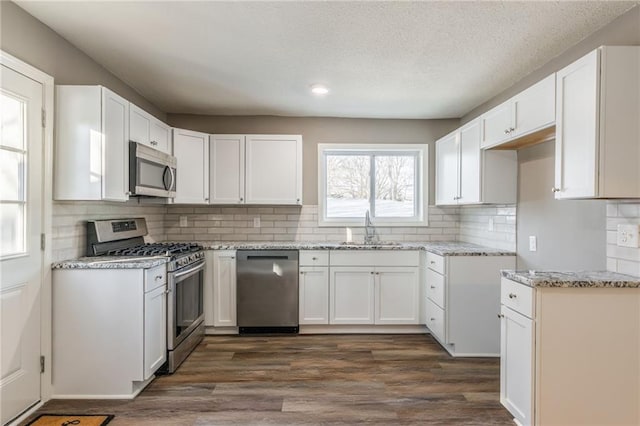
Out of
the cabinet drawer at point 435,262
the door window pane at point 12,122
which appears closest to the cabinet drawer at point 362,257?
the cabinet drawer at point 435,262

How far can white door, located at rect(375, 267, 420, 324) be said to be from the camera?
12.5ft

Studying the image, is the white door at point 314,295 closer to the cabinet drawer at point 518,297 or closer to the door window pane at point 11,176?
the cabinet drawer at point 518,297

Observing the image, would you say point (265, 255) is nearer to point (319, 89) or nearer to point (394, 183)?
point (319, 89)

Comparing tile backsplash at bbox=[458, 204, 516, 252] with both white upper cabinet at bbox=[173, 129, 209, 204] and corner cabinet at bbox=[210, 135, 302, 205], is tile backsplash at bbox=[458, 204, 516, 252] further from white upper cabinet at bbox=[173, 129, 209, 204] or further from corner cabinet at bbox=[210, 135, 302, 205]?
white upper cabinet at bbox=[173, 129, 209, 204]

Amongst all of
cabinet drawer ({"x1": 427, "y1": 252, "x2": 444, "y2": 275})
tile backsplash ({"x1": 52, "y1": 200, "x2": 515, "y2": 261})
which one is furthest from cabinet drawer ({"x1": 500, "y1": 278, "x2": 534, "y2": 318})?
tile backsplash ({"x1": 52, "y1": 200, "x2": 515, "y2": 261})

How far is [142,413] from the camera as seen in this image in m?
2.31

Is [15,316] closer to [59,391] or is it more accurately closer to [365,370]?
[59,391]

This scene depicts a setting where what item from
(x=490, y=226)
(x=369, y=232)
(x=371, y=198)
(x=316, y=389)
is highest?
(x=371, y=198)

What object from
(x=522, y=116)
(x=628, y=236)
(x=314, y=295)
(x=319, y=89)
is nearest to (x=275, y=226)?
(x=314, y=295)

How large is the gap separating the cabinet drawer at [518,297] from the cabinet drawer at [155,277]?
237 cm

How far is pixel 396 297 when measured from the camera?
3.82m

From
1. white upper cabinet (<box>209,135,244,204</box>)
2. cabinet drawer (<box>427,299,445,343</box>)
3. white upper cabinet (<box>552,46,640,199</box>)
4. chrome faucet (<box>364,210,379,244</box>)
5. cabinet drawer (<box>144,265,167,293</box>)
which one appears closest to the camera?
white upper cabinet (<box>552,46,640,199</box>)

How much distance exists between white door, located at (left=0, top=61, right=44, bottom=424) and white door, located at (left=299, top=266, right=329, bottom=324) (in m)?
2.19

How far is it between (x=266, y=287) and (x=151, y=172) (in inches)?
61.5
